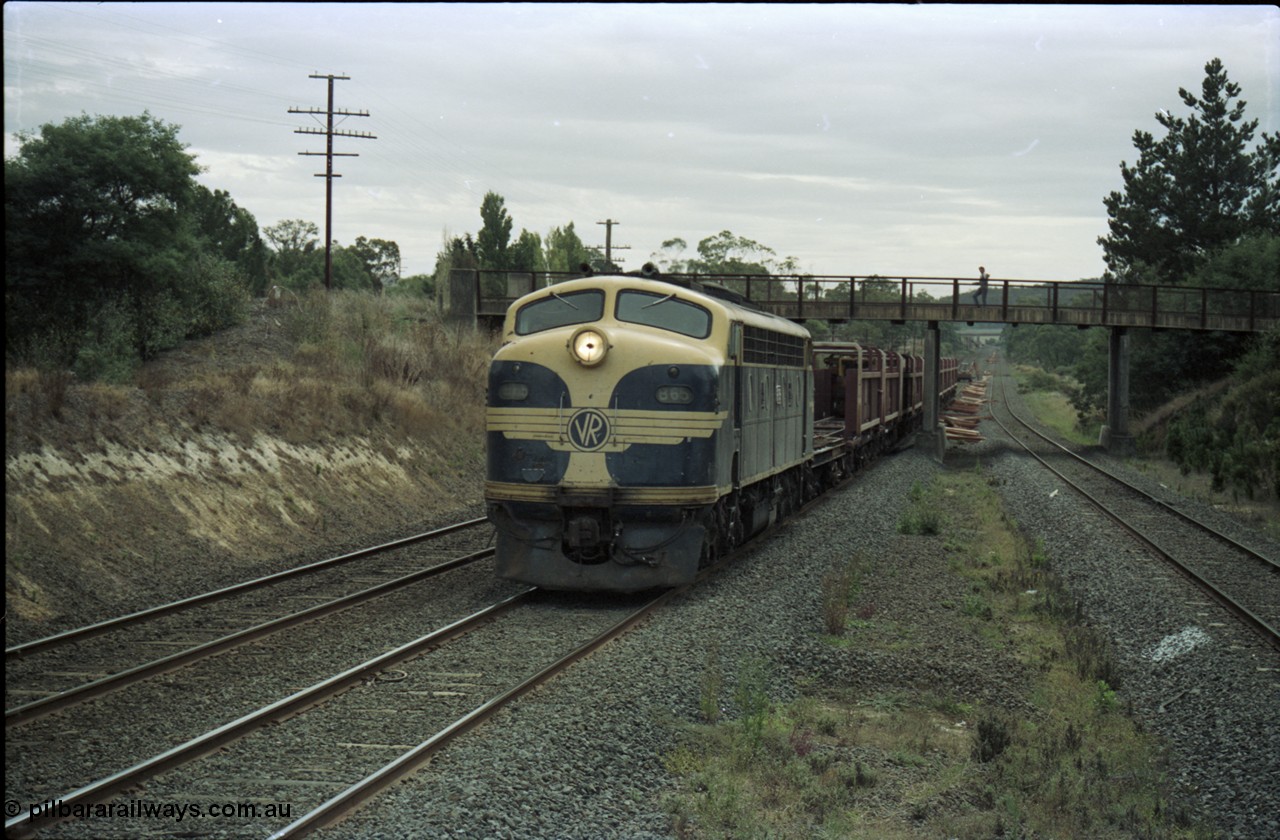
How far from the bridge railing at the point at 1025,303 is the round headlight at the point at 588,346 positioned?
71.4 ft

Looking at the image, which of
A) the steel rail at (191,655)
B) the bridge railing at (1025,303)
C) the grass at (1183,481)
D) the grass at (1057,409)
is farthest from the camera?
the grass at (1057,409)

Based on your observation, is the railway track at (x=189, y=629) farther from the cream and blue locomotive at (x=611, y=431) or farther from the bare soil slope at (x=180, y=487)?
the cream and blue locomotive at (x=611, y=431)

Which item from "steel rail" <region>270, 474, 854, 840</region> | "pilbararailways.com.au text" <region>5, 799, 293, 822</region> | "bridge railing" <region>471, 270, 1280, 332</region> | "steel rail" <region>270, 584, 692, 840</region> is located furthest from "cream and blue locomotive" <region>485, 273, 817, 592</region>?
"bridge railing" <region>471, 270, 1280, 332</region>

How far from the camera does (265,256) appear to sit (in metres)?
71.7

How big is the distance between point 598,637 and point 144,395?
11.0 meters

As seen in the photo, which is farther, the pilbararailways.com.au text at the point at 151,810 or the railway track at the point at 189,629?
the railway track at the point at 189,629

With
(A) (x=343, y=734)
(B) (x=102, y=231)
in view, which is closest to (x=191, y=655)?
(A) (x=343, y=734)

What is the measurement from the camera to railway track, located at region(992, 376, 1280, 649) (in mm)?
13695

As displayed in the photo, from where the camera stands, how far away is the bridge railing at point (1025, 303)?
34938 mm

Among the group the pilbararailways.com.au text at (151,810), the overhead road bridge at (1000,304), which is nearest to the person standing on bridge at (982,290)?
the overhead road bridge at (1000,304)

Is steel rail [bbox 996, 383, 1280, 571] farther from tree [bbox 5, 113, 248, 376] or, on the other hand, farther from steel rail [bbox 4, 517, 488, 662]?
tree [bbox 5, 113, 248, 376]

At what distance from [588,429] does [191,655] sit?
15.4 ft

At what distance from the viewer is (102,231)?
27.4 m

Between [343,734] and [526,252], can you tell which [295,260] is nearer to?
[526,252]
